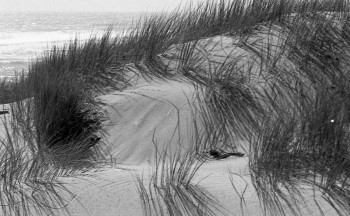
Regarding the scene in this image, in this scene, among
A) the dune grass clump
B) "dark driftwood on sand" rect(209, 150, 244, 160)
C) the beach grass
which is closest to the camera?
the dune grass clump

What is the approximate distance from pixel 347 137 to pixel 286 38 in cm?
176

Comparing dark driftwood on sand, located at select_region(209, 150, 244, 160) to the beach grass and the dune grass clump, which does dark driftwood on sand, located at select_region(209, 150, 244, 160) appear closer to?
the beach grass

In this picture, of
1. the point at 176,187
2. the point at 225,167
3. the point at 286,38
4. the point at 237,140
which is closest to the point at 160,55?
the point at 286,38

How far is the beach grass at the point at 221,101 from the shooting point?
2668 millimetres

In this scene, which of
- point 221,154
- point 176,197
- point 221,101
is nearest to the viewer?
point 176,197

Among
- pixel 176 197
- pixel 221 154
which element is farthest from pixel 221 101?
pixel 176 197

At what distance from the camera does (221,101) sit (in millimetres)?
3877

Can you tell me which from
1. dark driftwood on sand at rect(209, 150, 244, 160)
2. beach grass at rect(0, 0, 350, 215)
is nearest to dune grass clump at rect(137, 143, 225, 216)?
beach grass at rect(0, 0, 350, 215)

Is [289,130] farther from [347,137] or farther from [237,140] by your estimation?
[237,140]

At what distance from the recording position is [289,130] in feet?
9.71

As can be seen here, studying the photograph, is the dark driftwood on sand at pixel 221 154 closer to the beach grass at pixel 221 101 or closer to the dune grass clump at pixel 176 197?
the beach grass at pixel 221 101

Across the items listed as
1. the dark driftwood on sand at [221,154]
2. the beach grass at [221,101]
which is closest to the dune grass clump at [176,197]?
the beach grass at [221,101]

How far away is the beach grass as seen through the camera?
2668mm

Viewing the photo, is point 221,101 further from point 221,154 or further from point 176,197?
point 176,197
